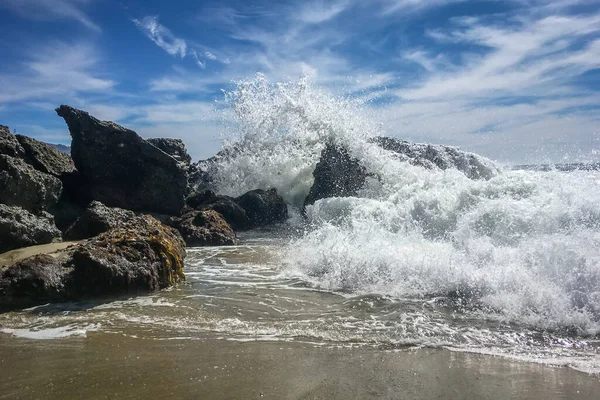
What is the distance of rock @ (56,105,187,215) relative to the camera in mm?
11422

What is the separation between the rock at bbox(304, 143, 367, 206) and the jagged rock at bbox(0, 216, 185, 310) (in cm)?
967

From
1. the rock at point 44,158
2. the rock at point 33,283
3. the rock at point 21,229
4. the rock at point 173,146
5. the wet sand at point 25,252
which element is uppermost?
the rock at point 173,146

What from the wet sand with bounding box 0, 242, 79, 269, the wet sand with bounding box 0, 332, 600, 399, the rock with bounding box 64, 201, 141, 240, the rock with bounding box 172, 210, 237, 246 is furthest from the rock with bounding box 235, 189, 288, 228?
the wet sand with bounding box 0, 332, 600, 399

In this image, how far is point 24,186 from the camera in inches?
315

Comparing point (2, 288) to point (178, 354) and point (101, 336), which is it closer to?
point (101, 336)

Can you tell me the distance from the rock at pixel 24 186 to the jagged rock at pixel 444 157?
12490mm

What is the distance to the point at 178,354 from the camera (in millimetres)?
3879

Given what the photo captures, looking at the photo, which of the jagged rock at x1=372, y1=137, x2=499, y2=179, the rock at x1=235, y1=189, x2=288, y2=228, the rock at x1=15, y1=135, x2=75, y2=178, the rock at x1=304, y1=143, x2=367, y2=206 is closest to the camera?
the rock at x1=15, y1=135, x2=75, y2=178

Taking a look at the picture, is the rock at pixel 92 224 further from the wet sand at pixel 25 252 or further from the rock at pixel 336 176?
the rock at pixel 336 176

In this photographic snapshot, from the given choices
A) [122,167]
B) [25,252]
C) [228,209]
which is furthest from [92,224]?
[228,209]

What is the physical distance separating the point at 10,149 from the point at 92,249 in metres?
4.85

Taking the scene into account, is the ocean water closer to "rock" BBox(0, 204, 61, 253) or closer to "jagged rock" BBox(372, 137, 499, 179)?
"rock" BBox(0, 204, 61, 253)

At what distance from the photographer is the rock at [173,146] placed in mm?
16875

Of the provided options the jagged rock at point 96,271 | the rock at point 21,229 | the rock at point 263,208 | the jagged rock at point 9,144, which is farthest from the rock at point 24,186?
the rock at point 263,208
